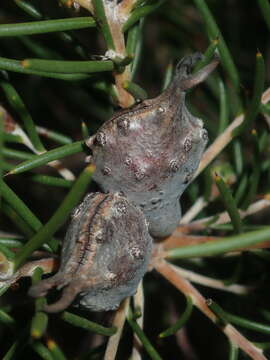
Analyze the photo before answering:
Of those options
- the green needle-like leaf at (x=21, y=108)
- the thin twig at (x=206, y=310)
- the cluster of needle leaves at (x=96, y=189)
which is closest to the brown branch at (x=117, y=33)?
the cluster of needle leaves at (x=96, y=189)

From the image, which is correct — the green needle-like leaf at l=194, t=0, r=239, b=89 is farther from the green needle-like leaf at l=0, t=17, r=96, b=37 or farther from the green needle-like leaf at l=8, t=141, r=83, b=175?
the green needle-like leaf at l=8, t=141, r=83, b=175

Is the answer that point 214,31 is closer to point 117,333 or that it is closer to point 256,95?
point 256,95

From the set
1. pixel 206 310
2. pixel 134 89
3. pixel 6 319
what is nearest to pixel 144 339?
pixel 206 310

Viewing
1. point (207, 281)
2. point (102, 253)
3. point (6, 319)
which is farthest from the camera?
point (207, 281)

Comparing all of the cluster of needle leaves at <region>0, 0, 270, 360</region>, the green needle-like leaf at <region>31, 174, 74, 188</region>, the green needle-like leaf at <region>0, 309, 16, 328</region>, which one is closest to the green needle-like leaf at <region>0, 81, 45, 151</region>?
the cluster of needle leaves at <region>0, 0, 270, 360</region>

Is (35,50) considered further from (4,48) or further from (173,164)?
(173,164)

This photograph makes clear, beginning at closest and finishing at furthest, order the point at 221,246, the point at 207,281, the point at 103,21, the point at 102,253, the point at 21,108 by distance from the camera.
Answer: the point at 221,246, the point at 102,253, the point at 103,21, the point at 21,108, the point at 207,281

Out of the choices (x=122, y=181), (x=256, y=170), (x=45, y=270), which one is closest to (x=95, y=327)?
(x=45, y=270)
